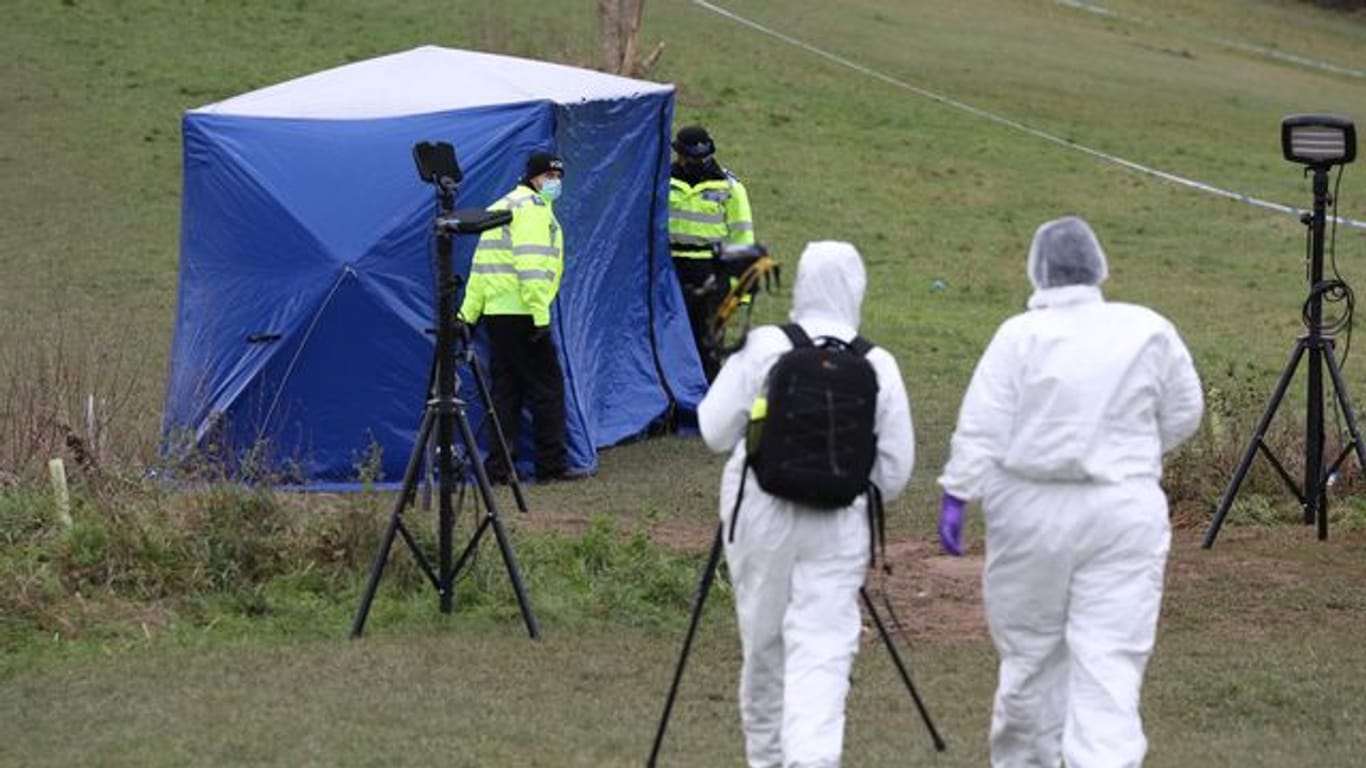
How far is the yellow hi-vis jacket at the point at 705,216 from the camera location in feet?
53.7

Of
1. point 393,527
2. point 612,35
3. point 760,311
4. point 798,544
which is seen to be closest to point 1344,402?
point 393,527

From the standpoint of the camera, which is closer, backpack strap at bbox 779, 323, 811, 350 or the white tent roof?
backpack strap at bbox 779, 323, 811, 350

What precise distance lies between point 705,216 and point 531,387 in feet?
8.27

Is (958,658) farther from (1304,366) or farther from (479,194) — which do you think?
(1304,366)

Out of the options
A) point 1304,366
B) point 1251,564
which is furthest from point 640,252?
point 1304,366

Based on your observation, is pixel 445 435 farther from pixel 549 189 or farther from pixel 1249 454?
pixel 1249 454

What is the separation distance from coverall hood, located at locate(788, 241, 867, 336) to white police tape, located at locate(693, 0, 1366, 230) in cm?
2189

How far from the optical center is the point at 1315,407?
482 inches

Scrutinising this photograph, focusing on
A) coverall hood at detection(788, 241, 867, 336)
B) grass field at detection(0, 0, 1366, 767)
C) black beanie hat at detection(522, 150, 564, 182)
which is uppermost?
coverall hood at detection(788, 241, 867, 336)

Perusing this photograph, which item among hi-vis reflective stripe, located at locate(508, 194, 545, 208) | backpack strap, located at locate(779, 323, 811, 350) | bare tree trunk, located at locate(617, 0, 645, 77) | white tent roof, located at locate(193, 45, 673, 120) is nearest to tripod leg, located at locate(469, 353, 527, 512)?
hi-vis reflective stripe, located at locate(508, 194, 545, 208)

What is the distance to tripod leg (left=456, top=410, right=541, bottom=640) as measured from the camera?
995 cm

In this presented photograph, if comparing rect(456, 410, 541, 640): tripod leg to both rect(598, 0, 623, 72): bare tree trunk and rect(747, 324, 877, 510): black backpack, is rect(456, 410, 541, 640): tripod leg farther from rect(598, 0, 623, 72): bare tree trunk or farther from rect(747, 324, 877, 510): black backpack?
rect(598, 0, 623, 72): bare tree trunk

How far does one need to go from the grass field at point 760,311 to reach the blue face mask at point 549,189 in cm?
183

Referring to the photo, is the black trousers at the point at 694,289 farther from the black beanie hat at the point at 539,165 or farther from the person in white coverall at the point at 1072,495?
the person in white coverall at the point at 1072,495
